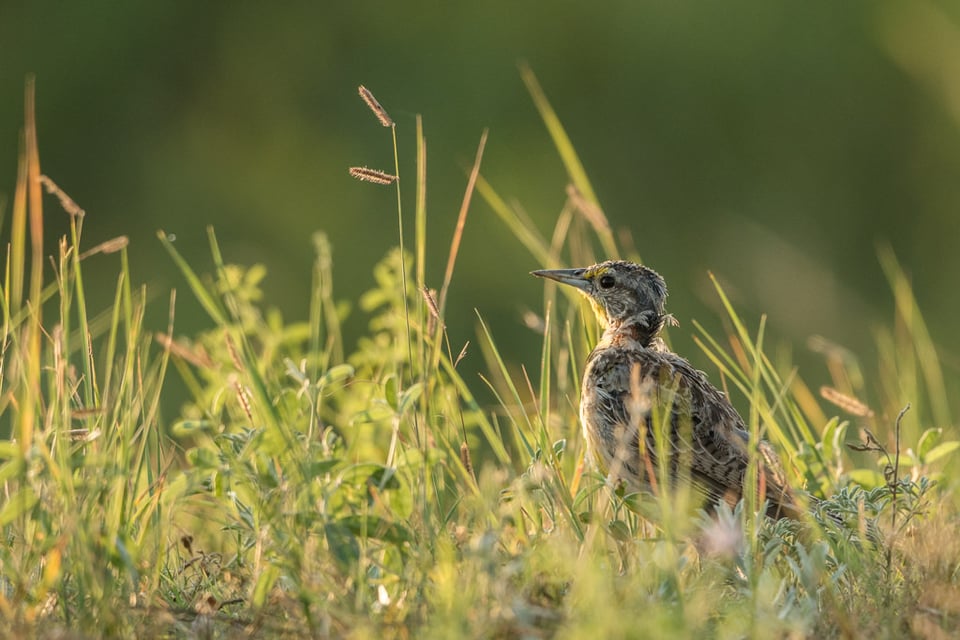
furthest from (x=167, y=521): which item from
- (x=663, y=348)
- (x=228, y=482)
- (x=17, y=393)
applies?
(x=663, y=348)

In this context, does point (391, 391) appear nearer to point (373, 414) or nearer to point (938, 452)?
point (373, 414)

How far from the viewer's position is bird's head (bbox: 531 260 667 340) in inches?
227

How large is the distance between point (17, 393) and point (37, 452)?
1396mm

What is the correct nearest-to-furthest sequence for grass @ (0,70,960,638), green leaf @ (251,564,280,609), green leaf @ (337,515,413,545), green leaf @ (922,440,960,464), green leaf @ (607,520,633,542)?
1. grass @ (0,70,960,638)
2. green leaf @ (251,564,280,609)
3. green leaf @ (337,515,413,545)
4. green leaf @ (607,520,633,542)
5. green leaf @ (922,440,960,464)

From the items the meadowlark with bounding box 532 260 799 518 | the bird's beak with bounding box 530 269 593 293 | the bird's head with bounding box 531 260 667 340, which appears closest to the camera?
the meadowlark with bounding box 532 260 799 518

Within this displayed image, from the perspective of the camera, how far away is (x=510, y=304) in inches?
550

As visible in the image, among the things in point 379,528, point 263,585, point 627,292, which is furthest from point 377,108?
point 627,292

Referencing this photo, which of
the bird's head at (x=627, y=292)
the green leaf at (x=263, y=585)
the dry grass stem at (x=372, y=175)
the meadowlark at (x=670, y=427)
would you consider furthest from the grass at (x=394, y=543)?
the bird's head at (x=627, y=292)

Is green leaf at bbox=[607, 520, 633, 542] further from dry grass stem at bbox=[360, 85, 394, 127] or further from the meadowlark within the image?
dry grass stem at bbox=[360, 85, 394, 127]

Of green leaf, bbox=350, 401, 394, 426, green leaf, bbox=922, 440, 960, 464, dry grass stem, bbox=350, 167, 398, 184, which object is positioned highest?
dry grass stem, bbox=350, 167, 398, 184

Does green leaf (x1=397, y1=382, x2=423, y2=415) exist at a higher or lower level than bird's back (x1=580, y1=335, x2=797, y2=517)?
higher

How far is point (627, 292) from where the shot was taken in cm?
581

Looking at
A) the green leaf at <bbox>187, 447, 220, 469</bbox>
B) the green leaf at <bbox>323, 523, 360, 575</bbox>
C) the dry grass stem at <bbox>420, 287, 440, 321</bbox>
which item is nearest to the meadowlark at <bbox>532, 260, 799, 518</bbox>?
the dry grass stem at <bbox>420, 287, 440, 321</bbox>

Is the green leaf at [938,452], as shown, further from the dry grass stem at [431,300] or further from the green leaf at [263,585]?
the green leaf at [263,585]
